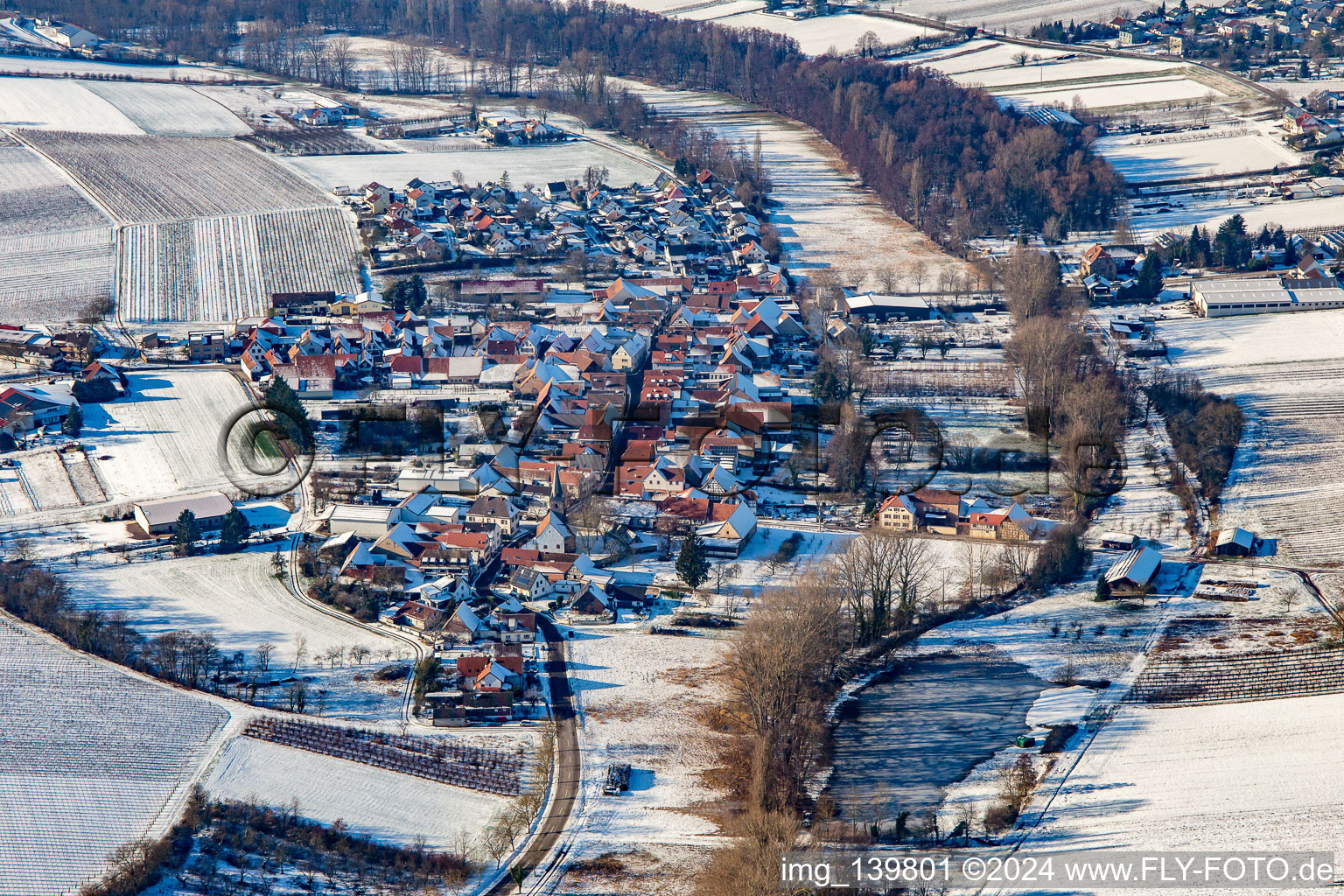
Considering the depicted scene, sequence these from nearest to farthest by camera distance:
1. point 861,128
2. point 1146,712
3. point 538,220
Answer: point 1146,712, point 538,220, point 861,128

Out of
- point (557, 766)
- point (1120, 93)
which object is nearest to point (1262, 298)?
point (1120, 93)

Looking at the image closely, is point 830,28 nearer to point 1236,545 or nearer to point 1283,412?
point 1283,412

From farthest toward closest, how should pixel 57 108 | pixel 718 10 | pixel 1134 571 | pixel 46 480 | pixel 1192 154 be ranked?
1. pixel 718 10
2. pixel 57 108
3. pixel 1192 154
4. pixel 46 480
5. pixel 1134 571

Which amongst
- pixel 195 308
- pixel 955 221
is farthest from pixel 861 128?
pixel 195 308

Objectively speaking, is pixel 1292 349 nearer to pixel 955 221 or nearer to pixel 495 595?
pixel 955 221

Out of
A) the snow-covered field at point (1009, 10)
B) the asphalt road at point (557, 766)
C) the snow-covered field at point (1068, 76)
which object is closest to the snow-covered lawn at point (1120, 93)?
the snow-covered field at point (1068, 76)

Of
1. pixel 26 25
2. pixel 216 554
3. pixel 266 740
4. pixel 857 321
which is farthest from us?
Answer: pixel 26 25
